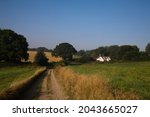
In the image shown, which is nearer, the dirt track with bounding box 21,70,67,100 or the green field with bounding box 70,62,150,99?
the green field with bounding box 70,62,150,99

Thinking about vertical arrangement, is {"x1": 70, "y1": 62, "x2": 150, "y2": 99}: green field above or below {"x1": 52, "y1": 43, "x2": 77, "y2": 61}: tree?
below

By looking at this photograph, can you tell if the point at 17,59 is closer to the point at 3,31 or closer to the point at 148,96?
the point at 3,31

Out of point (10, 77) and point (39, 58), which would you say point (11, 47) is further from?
point (10, 77)

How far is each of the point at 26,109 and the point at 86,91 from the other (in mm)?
4303

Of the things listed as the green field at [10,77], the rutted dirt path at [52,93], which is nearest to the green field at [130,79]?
the rutted dirt path at [52,93]

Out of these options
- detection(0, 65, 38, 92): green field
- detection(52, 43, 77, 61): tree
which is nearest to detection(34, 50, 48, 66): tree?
detection(52, 43, 77, 61): tree

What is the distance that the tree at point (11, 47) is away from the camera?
58750mm

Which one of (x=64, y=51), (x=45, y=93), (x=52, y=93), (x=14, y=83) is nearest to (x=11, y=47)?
(x=64, y=51)

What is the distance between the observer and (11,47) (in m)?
61.1

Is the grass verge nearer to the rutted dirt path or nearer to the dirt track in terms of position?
the dirt track

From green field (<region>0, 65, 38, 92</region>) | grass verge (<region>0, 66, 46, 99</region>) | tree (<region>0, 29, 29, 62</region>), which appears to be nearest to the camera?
grass verge (<region>0, 66, 46, 99</region>)

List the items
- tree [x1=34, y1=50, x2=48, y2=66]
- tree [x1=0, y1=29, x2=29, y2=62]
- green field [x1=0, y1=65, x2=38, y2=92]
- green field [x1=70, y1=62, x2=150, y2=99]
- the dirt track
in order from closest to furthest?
green field [x1=70, y1=62, x2=150, y2=99], the dirt track, green field [x1=0, y1=65, x2=38, y2=92], tree [x1=0, y1=29, x2=29, y2=62], tree [x1=34, y1=50, x2=48, y2=66]

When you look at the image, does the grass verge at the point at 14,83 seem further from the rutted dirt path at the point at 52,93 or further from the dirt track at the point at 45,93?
the rutted dirt path at the point at 52,93

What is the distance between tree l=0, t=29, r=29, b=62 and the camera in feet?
193
